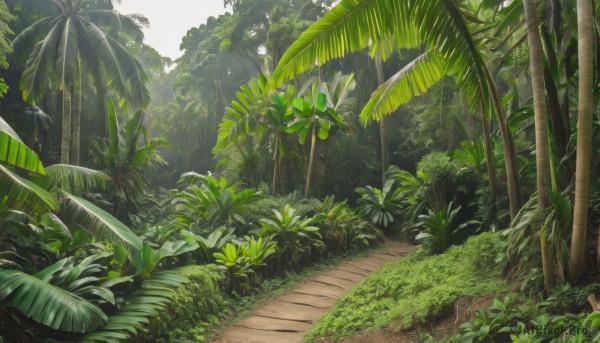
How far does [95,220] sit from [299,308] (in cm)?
305

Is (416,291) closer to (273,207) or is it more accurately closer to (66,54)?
(273,207)

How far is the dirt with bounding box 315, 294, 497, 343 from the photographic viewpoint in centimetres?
411

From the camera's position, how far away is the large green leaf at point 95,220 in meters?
5.40

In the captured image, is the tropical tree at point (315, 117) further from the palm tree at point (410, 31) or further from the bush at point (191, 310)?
the palm tree at point (410, 31)

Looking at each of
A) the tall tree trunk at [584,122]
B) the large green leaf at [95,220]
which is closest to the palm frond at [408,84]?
the tall tree trunk at [584,122]

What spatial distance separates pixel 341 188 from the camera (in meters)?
15.2

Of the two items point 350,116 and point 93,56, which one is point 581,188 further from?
point 93,56

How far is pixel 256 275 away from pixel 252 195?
9.03 feet

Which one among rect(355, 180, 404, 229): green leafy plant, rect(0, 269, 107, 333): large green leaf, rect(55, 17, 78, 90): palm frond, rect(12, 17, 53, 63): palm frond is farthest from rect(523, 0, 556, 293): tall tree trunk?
rect(12, 17, 53, 63): palm frond

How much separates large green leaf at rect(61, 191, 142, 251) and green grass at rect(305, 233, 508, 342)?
2.42 metres

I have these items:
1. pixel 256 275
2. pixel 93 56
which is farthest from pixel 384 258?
pixel 93 56

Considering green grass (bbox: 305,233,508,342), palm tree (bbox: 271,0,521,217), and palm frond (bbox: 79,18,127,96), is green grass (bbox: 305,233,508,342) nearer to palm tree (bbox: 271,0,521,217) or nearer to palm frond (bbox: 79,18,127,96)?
palm tree (bbox: 271,0,521,217)

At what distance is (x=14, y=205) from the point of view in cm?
521

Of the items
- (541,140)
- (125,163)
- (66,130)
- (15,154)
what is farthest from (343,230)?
(66,130)
